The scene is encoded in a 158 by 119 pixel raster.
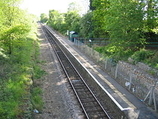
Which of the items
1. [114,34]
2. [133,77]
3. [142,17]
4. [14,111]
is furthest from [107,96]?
[142,17]

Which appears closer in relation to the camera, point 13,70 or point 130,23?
point 13,70

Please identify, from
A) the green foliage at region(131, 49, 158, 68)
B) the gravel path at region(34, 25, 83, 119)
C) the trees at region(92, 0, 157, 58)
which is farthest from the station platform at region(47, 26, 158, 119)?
the trees at region(92, 0, 157, 58)

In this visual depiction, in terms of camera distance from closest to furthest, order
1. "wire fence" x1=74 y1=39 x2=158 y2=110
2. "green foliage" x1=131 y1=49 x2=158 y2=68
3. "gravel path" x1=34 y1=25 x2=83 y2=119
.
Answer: "gravel path" x1=34 y1=25 x2=83 y2=119 < "wire fence" x1=74 y1=39 x2=158 y2=110 < "green foliage" x1=131 y1=49 x2=158 y2=68

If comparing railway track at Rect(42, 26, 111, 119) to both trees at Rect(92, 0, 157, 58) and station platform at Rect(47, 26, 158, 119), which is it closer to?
station platform at Rect(47, 26, 158, 119)

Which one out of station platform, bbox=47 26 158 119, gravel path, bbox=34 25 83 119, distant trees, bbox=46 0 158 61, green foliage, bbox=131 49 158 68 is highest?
distant trees, bbox=46 0 158 61

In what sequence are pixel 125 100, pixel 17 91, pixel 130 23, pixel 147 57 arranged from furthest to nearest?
pixel 130 23 < pixel 147 57 < pixel 125 100 < pixel 17 91

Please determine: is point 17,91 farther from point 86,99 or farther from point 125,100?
point 125,100

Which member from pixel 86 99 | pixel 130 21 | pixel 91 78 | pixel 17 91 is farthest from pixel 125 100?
pixel 130 21

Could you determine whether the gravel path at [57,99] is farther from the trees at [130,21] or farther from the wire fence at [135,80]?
the trees at [130,21]

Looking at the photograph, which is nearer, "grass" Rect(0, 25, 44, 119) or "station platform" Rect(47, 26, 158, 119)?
"grass" Rect(0, 25, 44, 119)

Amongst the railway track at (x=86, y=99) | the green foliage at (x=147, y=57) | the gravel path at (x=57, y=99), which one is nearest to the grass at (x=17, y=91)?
the gravel path at (x=57, y=99)

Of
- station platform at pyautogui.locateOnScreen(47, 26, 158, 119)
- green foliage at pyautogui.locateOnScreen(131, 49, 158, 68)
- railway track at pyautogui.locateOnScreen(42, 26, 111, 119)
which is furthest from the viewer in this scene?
green foliage at pyautogui.locateOnScreen(131, 49, 158, 68)

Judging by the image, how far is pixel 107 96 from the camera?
39.3 ft

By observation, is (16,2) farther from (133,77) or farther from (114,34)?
(133,77)
